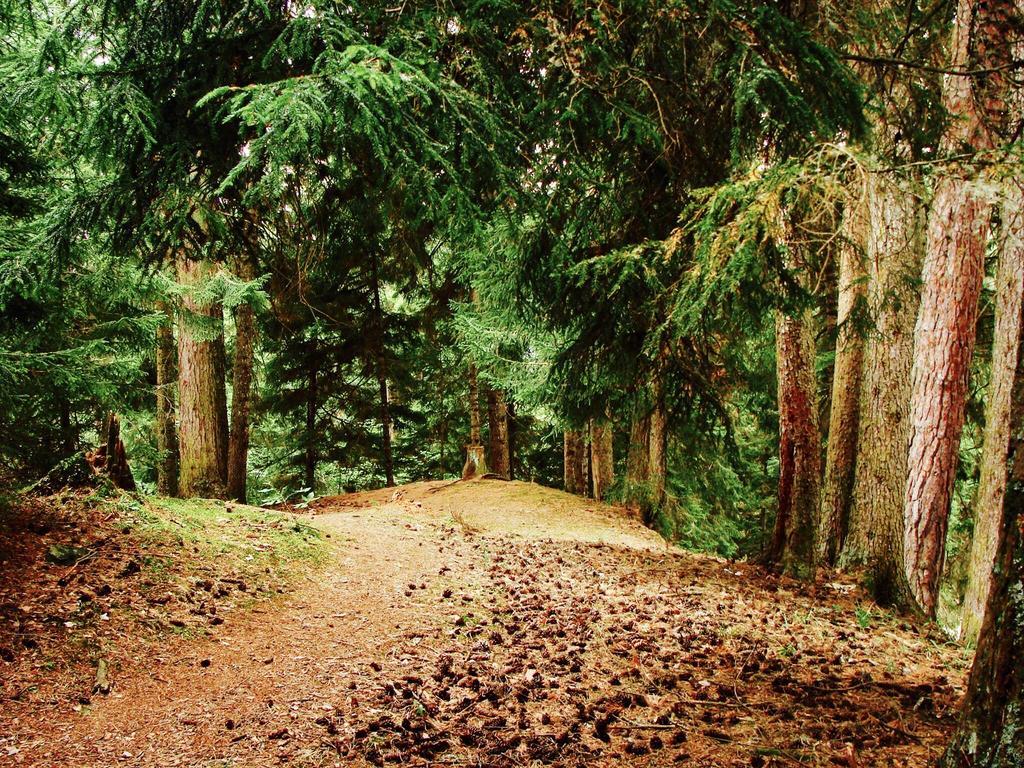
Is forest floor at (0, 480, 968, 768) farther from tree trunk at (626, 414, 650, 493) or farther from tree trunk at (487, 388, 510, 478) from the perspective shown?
tree trunk at (487, 388, 510, 478)

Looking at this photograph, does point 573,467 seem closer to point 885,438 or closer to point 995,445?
point 885,438

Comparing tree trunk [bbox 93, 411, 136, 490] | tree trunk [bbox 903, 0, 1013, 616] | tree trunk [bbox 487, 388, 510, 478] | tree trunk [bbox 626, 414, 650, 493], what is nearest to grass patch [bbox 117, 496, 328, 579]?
tree trunk [bbox 93, 411, 136, 490]

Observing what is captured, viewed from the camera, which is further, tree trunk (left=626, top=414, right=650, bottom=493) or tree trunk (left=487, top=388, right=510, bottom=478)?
tree trunk (left=487, top=388, right=510, bottom=478)

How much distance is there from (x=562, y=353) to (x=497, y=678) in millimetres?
3647

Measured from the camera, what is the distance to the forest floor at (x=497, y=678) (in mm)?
3170

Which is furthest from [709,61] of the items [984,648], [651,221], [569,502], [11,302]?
[569,502]

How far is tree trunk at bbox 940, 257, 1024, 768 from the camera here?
6.88 feet

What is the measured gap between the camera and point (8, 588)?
4152 millimetres

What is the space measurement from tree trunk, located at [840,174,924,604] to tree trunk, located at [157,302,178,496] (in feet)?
37.2

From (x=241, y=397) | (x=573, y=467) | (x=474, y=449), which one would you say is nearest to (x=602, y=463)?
(x=573, y=467)

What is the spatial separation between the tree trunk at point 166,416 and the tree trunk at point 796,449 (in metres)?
10.5

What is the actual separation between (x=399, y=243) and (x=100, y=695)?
24.4 ft

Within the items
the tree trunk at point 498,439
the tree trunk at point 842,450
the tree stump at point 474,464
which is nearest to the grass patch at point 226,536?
the tree trunk at point 842,450

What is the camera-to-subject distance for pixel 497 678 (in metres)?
4.09
